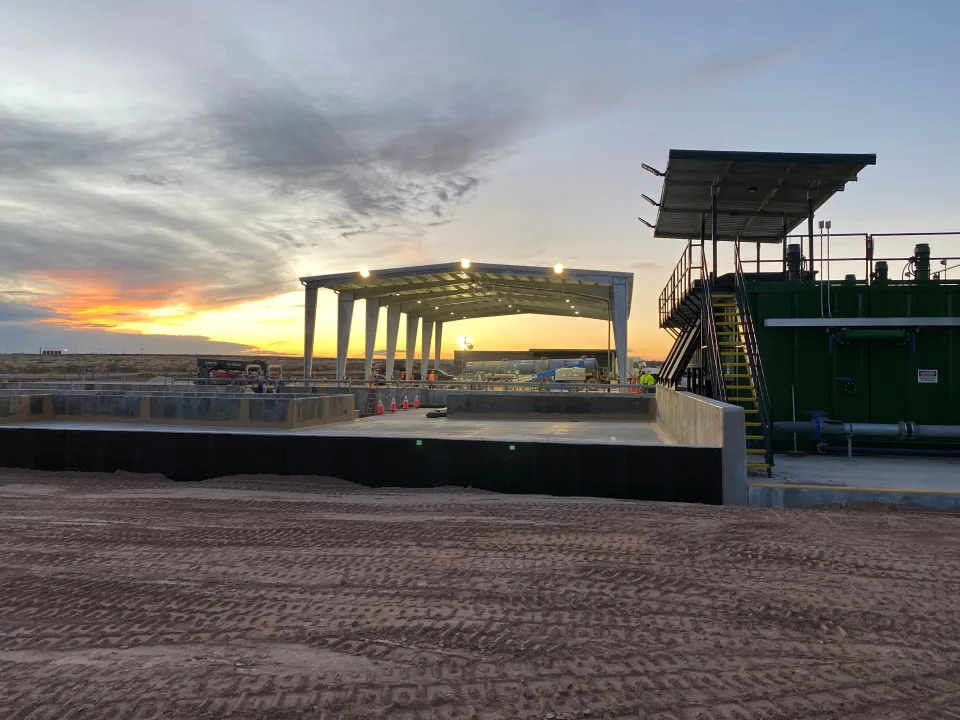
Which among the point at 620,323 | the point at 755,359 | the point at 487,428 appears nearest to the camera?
the point at 755,359

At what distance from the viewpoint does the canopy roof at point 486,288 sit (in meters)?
31.7

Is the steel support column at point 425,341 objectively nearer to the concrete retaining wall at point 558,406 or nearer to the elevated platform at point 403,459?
the concrete retaining wall at point 558,406

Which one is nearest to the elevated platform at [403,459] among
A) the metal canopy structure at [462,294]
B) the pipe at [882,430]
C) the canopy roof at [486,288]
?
the pipe at [882,430]

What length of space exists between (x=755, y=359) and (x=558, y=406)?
9998 mm

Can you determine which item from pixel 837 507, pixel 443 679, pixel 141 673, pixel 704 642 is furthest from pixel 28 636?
pixel 837 507

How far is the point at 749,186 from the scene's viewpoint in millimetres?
16188

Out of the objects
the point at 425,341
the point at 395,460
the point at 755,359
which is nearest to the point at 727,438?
the point at 755,359

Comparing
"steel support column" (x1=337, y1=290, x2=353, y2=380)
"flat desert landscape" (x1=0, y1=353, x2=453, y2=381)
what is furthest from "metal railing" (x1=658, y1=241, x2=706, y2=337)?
"flat desert landscape" (x1=0, y1=353, x2=453, y2=381)

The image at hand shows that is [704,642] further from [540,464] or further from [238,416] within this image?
[238,416]

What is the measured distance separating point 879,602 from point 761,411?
5581 millimetres

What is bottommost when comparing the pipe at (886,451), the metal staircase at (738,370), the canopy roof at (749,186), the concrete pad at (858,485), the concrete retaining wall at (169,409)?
the concrete pad at (858,485)

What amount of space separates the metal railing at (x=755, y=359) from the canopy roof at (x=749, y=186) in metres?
2.13

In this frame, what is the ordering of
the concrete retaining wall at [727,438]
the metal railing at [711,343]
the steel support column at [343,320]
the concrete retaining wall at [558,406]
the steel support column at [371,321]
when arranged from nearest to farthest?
the concrete retaining wall at [727,438] → the metal railing at [711,343] → the concrete retaining wall at [558,406] → the steel support column at [343,320] → the steel support column at [371,321]

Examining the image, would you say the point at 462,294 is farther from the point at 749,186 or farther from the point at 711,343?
the point at 711,343
